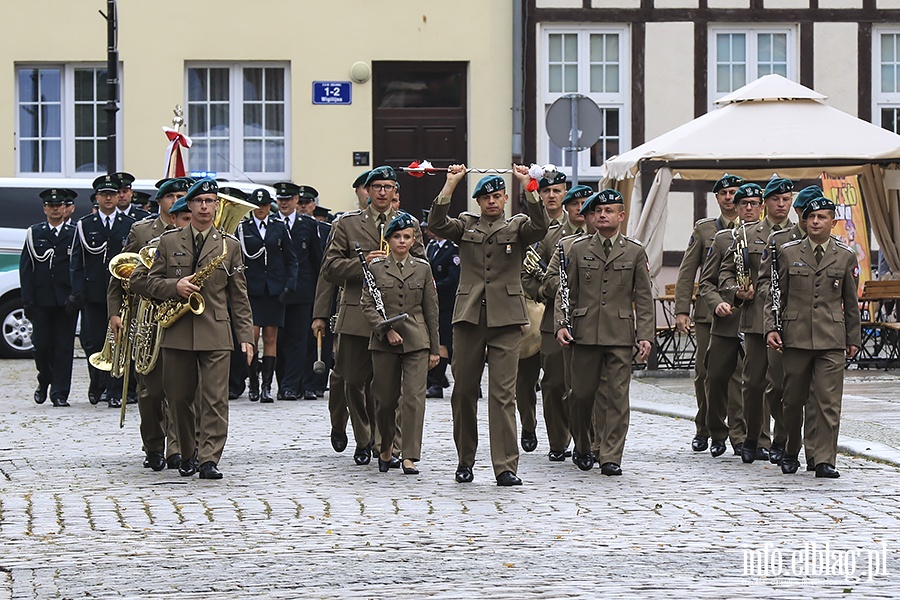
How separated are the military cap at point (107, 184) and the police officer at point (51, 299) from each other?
709 mm

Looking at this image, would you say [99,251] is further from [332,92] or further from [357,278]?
[332,92]

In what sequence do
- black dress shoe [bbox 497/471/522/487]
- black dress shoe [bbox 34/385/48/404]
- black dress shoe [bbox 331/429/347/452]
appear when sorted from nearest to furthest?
black dress shoe [bbox 497/471/522/487] → black dress shoe [bbox 331/429/347/452] → black dress shoe [bbox 34/385/48/404]

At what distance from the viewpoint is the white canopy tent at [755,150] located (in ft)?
65.1

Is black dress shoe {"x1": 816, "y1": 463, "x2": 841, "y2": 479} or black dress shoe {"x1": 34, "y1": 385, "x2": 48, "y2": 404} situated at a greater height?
black dress shoe {"x1": 34, "y1": 385, "x2": 48, "y2": 404}

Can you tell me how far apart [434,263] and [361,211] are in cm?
553

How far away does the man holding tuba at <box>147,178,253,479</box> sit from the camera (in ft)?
37.1

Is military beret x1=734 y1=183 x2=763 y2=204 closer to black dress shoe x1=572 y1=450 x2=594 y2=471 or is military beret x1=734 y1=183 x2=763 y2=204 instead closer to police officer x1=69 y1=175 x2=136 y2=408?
black dress shoe x1=572 y1=450 x2=594 y2=471

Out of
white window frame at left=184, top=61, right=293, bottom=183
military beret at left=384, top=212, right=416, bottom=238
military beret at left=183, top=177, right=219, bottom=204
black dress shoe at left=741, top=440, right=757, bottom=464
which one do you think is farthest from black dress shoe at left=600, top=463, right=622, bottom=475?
white window frame at left=184, top=61, right=293, bottom=183

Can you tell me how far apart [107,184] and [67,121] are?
10437mm

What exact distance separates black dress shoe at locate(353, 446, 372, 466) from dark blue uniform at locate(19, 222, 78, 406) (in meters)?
5.81

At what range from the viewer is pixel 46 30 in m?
26.5

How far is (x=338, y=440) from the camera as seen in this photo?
12.7m

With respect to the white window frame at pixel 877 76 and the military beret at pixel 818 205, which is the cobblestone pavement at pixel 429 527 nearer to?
the military beret at pixel 818 205

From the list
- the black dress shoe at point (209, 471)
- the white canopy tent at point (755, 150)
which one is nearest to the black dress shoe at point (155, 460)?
the black dress shoe at point (209, 471)
